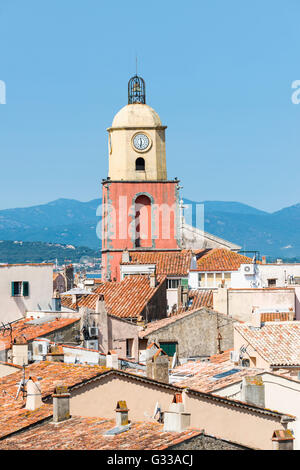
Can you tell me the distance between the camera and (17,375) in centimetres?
2792

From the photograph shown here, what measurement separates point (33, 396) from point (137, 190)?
5262 centimetres

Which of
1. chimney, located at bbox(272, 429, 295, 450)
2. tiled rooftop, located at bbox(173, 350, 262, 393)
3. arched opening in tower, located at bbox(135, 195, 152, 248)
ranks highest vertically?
arched opening in tower, located at bbox(135, 195, 152, 248)

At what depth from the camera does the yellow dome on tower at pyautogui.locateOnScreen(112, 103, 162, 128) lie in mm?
76688

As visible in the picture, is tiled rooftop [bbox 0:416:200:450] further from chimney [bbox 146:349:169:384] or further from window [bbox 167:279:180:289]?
window [bbox 167:279:180:289]

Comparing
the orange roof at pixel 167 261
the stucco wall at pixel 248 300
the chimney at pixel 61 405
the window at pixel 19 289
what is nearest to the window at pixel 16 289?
the window at pixel 19 289

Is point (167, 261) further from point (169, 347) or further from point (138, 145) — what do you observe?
point (169, 347)

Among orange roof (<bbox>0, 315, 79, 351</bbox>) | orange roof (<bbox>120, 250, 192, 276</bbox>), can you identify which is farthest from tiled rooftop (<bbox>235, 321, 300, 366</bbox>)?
orange roof (<bbox>120, 250, 192, 276</bbox>)

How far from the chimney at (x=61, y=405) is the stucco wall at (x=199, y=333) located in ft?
65.4

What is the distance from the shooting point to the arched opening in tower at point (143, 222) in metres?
74.7

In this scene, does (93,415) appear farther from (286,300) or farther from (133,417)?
(286,300)

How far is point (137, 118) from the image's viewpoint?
76.8 metres

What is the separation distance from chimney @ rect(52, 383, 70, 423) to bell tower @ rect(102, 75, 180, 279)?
165 feet

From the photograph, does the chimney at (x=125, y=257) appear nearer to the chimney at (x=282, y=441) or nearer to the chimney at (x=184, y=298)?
the chimney at (x=184, y=298)

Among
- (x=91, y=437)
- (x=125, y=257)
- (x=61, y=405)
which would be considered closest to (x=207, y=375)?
(x=61, y=405)
